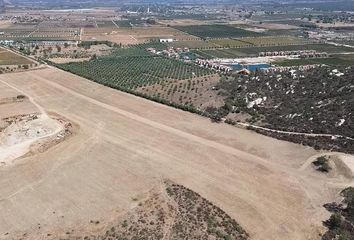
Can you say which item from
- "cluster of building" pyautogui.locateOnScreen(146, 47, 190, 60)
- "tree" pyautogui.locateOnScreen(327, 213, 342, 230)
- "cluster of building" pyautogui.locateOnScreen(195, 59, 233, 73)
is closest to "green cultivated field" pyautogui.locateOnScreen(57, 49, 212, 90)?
"cluster of building" pyautogui.locateOnScreen(195, 59, 233, 73)

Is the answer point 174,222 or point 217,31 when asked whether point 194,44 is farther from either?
point 174,222

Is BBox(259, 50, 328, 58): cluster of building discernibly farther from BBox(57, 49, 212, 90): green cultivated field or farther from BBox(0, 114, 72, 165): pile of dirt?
BBox(0, 114, 72, 165): pile of dirt

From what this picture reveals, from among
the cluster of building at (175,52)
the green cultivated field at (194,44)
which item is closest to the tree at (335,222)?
the cluster of building at (175,52)

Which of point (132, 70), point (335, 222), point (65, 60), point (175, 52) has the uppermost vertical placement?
point (335, 222)

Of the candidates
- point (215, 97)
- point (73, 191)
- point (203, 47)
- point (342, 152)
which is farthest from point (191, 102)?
point (203, 47)

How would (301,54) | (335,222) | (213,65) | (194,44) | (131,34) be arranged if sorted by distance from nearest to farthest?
(335,222) → (213,65) → (301,54) → (194,44) → (131,34)

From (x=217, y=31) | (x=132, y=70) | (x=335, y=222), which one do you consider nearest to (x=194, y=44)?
(x=217, y=31)
